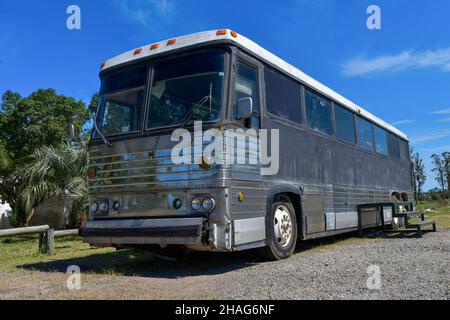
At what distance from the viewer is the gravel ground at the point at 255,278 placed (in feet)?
15.1

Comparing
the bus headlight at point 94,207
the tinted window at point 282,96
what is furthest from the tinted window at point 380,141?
the bus headlight at point 94,207

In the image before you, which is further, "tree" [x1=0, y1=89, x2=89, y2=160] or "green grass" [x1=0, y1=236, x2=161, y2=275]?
"tree" [x1=0, y1=89, x2=89, y2=160]

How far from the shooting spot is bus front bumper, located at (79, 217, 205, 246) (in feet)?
18.3

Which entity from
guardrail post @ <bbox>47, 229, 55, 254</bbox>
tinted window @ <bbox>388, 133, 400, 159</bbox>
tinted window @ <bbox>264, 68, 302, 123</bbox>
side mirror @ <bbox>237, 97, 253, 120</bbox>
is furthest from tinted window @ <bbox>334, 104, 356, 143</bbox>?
guardrail post @ <bbox>47, 229, 55, 254</bbox>

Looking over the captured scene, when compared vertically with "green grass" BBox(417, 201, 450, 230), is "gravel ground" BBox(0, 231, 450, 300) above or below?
below

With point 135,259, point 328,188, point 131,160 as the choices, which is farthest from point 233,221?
point 328,188

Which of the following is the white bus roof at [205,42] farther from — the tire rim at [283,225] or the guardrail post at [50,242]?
the guardrail post at [50,242]

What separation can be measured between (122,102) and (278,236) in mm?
3133

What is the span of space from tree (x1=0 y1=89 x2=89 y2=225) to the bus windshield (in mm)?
14383

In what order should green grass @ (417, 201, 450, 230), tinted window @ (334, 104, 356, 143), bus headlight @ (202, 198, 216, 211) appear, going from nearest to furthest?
bus headlight @ (202, 198, 216, 211) → tinted window @ (334, 104, 356, 143) → green grass @ (417, 201, 450, 230)

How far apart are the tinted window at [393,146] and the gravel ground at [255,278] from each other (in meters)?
6.54

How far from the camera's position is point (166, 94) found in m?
6.36

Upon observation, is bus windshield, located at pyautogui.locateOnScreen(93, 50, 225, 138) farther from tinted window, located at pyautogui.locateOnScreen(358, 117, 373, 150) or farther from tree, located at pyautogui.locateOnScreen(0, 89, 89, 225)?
tree, located at pyautogui.locateOnScreen(0, 89, 89, 225)
